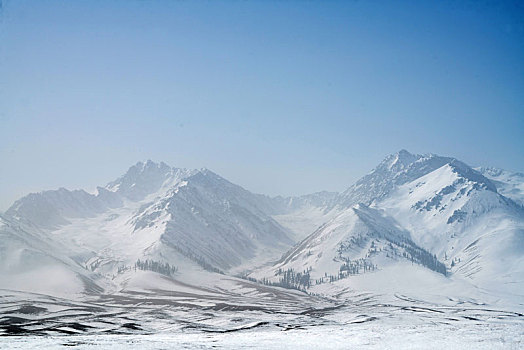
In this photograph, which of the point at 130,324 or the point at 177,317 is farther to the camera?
the point at 177,317

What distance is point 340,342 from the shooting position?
8406 cm

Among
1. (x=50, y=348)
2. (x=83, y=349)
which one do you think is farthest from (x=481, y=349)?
(x=50, y=348)

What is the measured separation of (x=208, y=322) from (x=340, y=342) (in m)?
95.0

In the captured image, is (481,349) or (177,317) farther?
(177,317)

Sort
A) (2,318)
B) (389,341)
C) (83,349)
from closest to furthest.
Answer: (83,349)
(389,341)
(2,318)

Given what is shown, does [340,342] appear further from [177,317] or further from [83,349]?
[177,317]

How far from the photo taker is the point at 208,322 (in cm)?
16738

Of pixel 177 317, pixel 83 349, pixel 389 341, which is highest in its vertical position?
pixel 83 349

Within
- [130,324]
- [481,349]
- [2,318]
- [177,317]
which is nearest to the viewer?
[481,349]

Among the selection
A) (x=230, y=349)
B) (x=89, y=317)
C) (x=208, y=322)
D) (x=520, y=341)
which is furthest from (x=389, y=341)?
(x=89, y=317)

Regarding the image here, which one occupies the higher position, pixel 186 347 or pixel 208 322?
pixel 186 347

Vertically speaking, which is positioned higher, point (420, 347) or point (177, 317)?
point (420, 347)

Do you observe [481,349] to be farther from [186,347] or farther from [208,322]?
[208,322]

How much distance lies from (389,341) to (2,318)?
543ft
